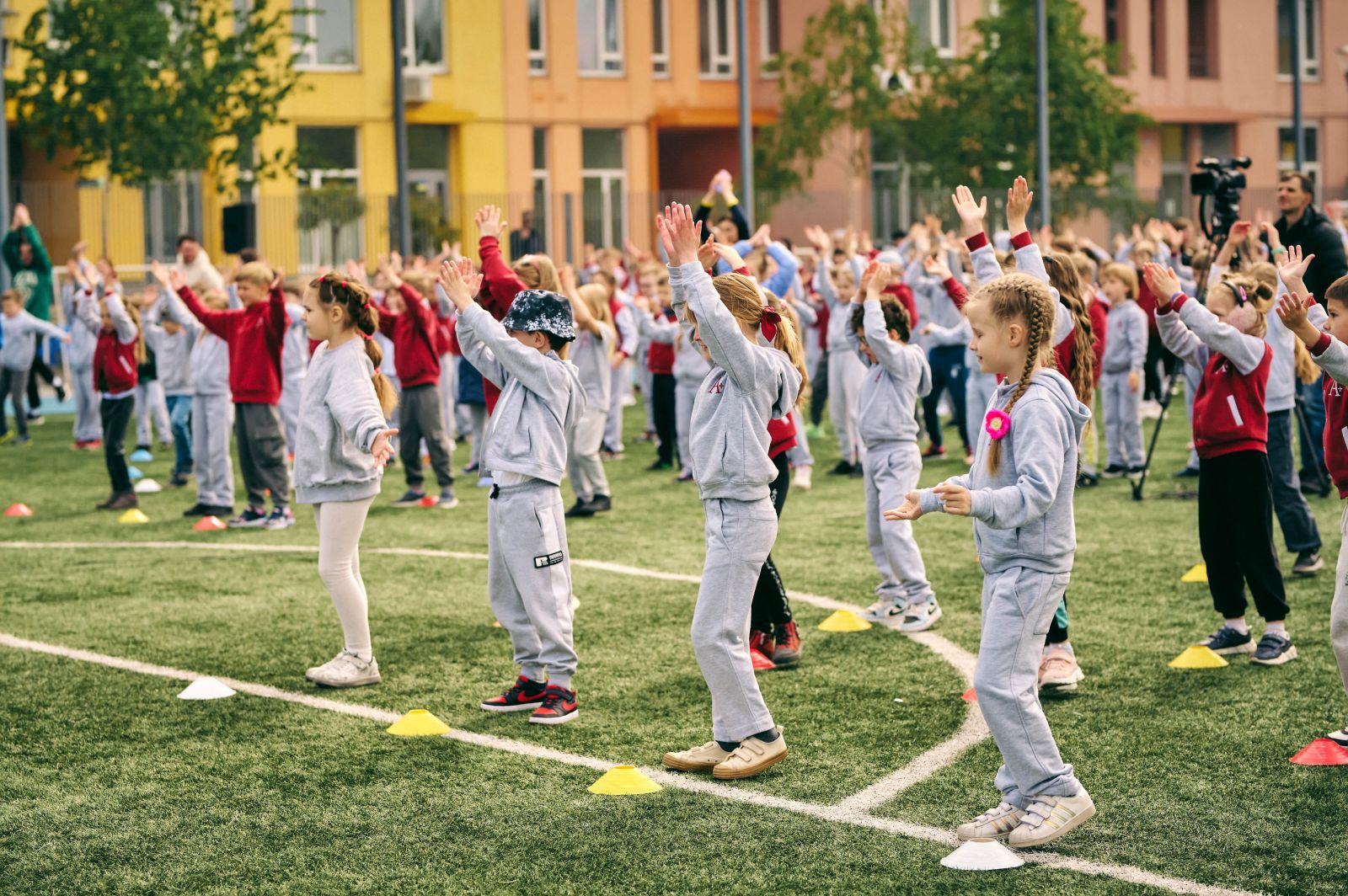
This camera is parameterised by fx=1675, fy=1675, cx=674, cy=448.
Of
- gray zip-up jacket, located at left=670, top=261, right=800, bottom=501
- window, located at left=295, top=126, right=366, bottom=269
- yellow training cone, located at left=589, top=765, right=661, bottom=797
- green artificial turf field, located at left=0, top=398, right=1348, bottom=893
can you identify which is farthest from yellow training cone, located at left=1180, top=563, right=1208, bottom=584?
window, located at left=295, top=126, right=366, bottom=269

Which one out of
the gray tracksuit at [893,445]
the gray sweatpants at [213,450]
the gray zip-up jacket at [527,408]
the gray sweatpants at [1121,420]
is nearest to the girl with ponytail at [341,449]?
the gray zip-up jacket at [527,408]

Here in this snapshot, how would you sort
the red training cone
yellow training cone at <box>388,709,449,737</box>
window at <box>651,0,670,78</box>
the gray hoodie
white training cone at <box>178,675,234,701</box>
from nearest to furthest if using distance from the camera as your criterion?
1. the gray hoodie
2. the red training cone
3. yellow training cone at <box>388,709,449,737</box>
4. white training cone at <box>178,675,234,701</box>
5. window at <box>651,0,670,78</box>

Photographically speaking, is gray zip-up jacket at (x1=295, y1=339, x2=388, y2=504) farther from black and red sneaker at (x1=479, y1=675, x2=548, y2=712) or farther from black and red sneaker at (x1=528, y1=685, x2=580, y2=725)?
black and red sneaker at (x1=528, y1=685, x2=580, y2=725)

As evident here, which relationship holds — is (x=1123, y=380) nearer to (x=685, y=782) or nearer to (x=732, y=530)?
(x=732, y=530)

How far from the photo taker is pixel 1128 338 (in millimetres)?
14164

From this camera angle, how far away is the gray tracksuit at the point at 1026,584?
5.27m

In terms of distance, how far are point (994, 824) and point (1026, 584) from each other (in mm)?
781

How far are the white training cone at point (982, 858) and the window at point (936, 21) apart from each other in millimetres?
39044

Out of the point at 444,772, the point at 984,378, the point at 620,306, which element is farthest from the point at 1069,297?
the point at 620,306

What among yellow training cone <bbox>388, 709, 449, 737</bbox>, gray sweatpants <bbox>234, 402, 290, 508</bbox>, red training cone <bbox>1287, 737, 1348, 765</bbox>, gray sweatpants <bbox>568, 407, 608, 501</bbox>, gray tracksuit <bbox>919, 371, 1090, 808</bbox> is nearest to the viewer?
gray tracksuit <bbox>919, 371, 1090, 808</bbox>

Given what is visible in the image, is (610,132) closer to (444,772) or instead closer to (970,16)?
(970,16)

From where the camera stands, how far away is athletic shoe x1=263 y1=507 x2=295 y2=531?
12727 mm

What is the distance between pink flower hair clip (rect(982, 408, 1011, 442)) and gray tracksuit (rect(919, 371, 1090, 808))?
0.03m

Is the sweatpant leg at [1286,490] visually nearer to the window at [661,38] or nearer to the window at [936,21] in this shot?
the window at [661,38]
